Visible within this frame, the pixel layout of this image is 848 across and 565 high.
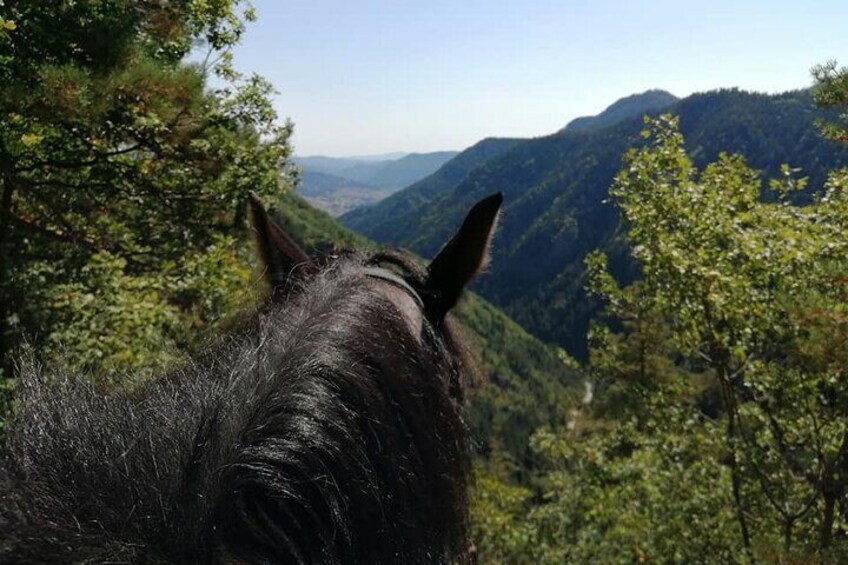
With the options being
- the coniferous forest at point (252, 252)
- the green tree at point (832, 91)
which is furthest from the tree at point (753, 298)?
the green tree at point (832, 91)

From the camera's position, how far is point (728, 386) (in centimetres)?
948

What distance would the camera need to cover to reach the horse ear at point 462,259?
2.30m

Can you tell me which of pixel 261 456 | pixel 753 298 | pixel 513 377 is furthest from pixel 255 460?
pixel 513 377

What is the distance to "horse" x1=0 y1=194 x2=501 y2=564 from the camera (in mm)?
1112

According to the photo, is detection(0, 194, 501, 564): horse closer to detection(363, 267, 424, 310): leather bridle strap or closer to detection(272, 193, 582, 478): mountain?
detection(363, 267, 424, 310): leather bridle strap

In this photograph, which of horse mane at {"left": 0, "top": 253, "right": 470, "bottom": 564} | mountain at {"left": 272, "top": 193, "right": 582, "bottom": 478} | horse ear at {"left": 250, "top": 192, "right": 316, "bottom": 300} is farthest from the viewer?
mountain at {"left": 272, "top": 193, "right": 582, "bottom": 478}

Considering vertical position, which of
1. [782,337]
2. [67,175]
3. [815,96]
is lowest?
[782,337]

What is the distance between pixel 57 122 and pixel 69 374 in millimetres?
5570

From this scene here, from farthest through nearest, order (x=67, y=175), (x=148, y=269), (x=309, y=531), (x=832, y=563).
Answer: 1. (x=148, y=269)
2. (x=67, y=175)
3. (x=832, y=563)
4. (x=309, y=531)

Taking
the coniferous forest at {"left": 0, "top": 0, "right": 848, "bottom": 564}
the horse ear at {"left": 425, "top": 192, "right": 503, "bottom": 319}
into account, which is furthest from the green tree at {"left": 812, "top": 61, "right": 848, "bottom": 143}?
the horse ear at {"left": 425, "top": 192, "right": 503, "bottom": 319}

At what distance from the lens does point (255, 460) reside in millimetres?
1241

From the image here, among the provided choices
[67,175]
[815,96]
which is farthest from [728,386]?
[67,175]

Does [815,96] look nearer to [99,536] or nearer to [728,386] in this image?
[728,386]

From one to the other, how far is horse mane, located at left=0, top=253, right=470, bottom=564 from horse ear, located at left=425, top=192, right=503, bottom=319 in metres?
0.66
